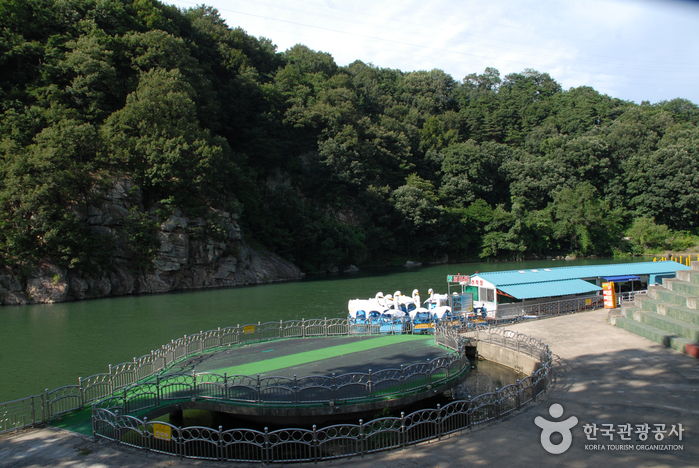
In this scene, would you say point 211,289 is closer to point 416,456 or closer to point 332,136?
point 332,136

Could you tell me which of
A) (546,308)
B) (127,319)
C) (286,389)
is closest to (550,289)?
(546,308)

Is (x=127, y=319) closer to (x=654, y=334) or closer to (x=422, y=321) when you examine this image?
(x=422, y=321)

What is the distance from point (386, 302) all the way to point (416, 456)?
16.1m

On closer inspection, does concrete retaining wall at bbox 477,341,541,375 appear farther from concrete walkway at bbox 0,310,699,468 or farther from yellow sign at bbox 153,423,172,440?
yellow sign at bbox 153,423,172,440

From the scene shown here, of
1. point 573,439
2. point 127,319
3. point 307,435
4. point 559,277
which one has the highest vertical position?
point 559,277

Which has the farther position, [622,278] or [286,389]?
[622,278]

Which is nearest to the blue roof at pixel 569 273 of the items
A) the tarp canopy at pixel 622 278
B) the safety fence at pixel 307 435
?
the tarp canopy at pixel 622 278

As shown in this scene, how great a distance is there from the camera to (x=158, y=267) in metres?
49.7

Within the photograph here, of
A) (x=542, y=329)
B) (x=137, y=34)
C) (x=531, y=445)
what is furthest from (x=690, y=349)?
(x=137, y=34)

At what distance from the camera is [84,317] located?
35.4 metres

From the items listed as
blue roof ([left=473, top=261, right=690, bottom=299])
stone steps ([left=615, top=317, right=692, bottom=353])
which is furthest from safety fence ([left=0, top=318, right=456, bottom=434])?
stone steps ([left=615, top=317, right=692, bottom=353])

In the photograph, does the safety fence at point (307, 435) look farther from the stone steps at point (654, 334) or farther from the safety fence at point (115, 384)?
the stone steps at point (654, 334)

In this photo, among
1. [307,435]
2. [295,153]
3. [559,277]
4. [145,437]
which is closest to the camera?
[145,437]

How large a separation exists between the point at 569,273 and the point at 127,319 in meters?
31.8
